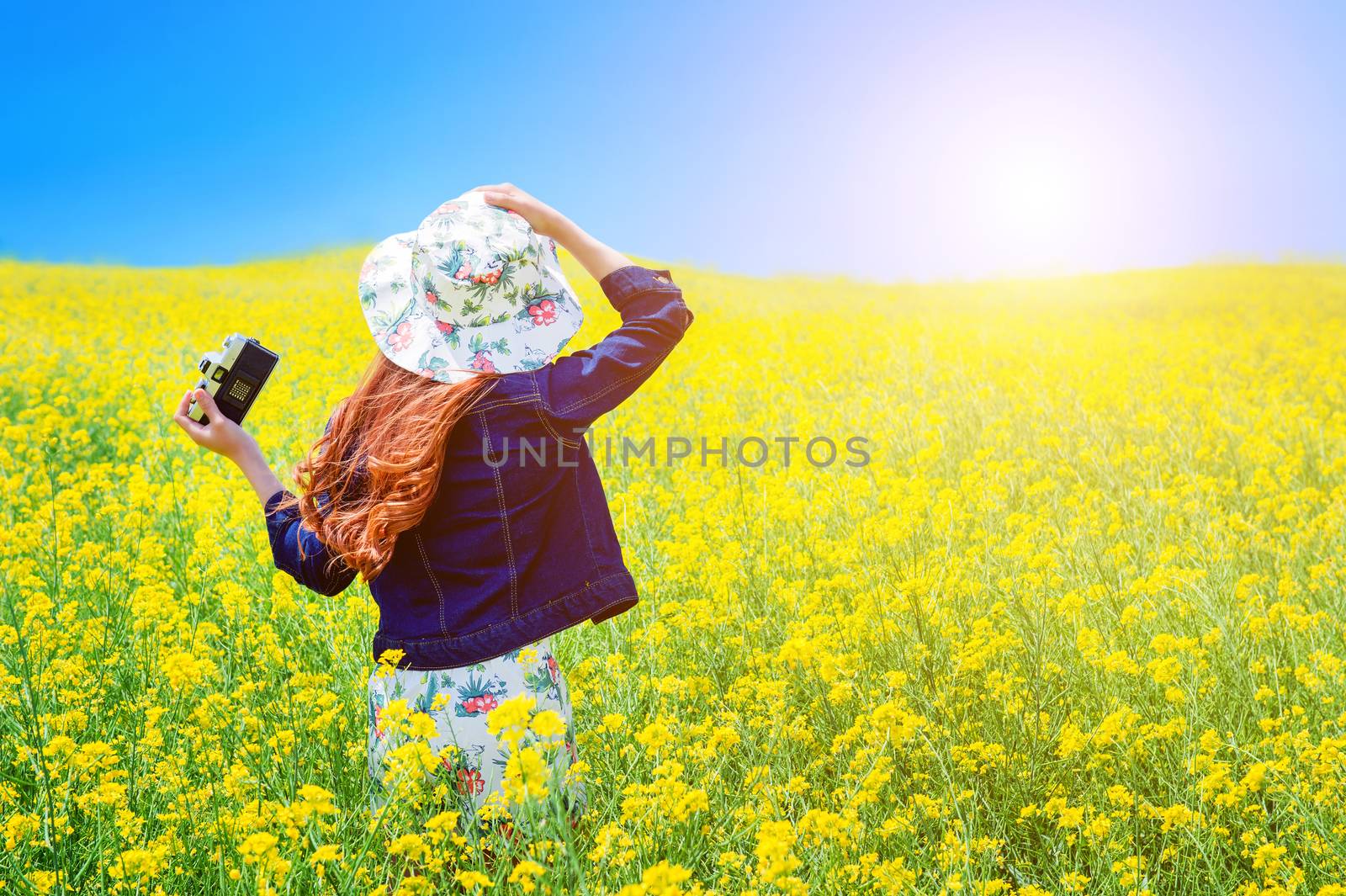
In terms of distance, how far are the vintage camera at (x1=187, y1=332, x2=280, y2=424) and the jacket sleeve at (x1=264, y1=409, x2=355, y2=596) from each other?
0.74 feet

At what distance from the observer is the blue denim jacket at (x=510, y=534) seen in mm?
2021

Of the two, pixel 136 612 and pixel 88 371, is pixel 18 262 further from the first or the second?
pixel 136 612

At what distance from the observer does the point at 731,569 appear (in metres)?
3.53

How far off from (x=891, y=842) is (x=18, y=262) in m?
23.2

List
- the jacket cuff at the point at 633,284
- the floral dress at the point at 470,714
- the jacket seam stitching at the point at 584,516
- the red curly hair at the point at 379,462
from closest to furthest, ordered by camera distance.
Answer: the red curly hair at the point at 379,462 → the floral dress at the point at 470,714 → the jacket seam stitching at the point at 584,516 → the jacket cuff at the point at 633,284

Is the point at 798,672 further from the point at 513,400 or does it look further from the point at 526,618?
the point at 513,400

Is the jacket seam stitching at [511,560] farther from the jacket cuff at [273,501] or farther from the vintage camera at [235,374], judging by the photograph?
the vintage camera at [235,374]

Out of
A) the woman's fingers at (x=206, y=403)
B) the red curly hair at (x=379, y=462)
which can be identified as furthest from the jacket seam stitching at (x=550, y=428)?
the woman's fingers at (x=206, y=403)

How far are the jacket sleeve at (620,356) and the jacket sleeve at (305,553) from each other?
520 mm

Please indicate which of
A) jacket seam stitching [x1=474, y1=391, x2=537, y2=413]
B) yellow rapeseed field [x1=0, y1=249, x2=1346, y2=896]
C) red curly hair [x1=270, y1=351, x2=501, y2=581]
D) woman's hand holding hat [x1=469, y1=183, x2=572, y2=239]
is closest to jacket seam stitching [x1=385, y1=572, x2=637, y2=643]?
red curly hair [x1=270, y1=351, x2=501, y2=581]

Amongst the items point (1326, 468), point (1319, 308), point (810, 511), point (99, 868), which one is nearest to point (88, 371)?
point (810, 511)

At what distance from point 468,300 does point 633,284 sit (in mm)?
415

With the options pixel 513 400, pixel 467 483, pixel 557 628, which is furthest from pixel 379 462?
pixel 557 628

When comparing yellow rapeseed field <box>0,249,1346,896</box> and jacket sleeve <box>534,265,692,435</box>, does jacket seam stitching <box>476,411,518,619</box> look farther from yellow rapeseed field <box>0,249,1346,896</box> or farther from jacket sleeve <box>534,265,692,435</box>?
yellow rapeseed field <box>0,249,1346,896</box>
